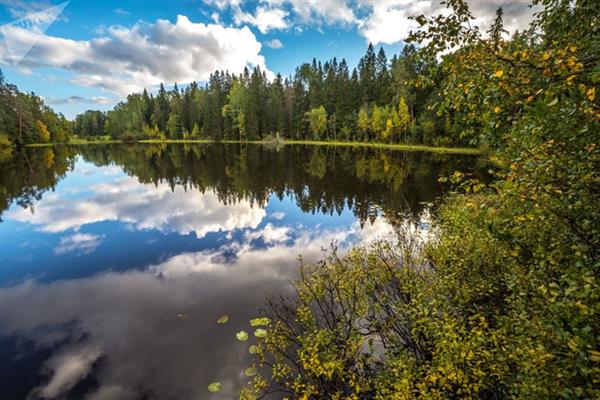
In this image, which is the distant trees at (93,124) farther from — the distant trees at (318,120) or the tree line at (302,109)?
the distant trees at (318,120)

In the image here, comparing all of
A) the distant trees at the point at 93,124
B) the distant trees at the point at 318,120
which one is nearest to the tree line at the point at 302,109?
the distant trees at the point at 318,120

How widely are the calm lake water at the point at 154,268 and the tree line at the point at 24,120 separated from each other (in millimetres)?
69038

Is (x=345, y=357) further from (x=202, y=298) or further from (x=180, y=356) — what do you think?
(x=202, y=298)

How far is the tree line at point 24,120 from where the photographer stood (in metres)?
79.6

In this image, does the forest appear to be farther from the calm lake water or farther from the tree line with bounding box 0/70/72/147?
the tree line with bounding box 0/70/72/147

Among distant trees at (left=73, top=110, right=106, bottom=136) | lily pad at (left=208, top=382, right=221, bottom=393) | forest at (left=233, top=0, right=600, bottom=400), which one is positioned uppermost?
distant trees at (left=73, top=110, right=106, bottom=136)

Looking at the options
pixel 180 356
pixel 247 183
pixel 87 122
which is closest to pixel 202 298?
pixel 180 356

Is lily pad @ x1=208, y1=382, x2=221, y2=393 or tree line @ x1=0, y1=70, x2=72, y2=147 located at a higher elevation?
tree line @ x1=0, y1=70, x2=72, y2=147

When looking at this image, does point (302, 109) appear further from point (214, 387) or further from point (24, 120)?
point (214, 387)

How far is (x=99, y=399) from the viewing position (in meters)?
7.32

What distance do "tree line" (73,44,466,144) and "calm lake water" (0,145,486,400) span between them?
4296 centimetres

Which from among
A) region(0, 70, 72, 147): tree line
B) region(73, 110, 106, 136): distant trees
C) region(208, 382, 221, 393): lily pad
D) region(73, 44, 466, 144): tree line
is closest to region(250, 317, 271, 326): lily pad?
region(208, 382, 221, 393): lily pad

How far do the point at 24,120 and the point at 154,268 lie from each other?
4291 inches

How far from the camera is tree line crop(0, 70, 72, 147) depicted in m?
79.6
